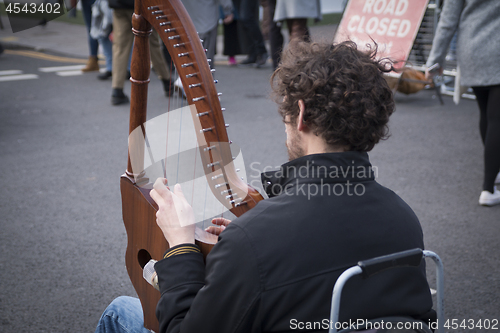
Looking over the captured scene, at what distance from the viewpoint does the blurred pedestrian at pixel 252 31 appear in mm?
8677

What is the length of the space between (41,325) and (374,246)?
1940 mm

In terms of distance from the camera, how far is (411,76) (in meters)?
6.52

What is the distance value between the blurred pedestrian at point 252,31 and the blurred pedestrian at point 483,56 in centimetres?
543

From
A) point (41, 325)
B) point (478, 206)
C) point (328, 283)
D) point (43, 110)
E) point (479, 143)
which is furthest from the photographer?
point (43, 110)

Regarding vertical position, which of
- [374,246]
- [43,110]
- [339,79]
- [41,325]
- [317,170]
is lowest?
[43,110]

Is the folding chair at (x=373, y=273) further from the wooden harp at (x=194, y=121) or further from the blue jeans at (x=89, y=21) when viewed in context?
the blue jeans at (x=89, y=21)

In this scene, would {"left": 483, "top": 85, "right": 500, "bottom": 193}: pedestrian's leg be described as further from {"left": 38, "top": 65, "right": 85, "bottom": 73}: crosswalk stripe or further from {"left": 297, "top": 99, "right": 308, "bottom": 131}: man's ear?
{"left": 38, "top": 65, "right": 85, "bottom": 73}: crosswalk stripe

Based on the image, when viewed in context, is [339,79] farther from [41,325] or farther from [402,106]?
[402,106]

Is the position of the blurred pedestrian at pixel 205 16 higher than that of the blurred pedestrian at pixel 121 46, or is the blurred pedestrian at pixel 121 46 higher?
the blurred pedestrian at pixel 205 16

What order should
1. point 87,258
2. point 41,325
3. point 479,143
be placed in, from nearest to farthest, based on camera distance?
point 41,325 < point 87,258 < point 479,143

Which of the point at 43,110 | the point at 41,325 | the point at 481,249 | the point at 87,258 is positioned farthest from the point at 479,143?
the point at 43,110
